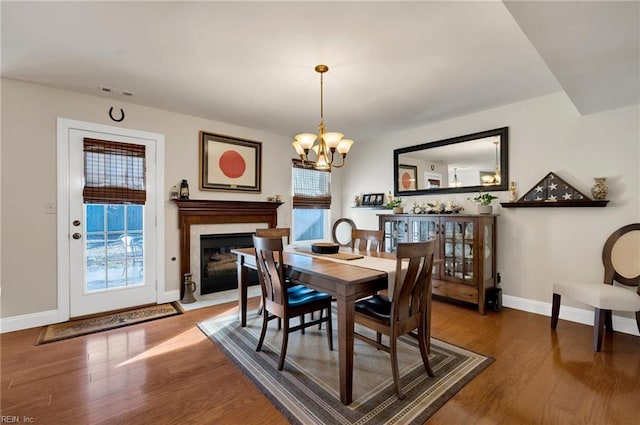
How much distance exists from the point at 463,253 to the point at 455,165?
128 centimetres

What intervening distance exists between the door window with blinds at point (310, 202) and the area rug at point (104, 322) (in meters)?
2.30

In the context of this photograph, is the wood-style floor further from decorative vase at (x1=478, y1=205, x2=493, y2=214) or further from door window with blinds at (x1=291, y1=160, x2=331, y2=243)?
door window with blinds at (x1=291, y1=160, x2=331, y2=243)

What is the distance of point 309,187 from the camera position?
17.3ft

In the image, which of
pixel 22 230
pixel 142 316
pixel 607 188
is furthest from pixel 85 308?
pixel 607 188

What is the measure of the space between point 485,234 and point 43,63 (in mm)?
4700

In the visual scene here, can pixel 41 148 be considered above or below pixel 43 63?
below

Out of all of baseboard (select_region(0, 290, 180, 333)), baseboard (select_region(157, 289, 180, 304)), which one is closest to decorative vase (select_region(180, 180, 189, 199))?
baseboard (select_region(157, 289, 180, 304))

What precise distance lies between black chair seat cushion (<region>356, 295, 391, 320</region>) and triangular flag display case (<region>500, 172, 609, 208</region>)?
2244 millimetres

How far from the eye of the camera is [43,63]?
2541 millimetres

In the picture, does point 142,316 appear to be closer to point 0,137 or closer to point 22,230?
point 22,230

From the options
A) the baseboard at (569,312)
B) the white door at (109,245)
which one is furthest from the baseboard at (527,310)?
the white door at (109,245)

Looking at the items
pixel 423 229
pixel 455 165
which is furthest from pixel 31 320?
pixel 455 165

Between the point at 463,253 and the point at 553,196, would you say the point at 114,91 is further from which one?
the point at 553,196

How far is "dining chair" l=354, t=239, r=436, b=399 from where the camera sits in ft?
6.05
